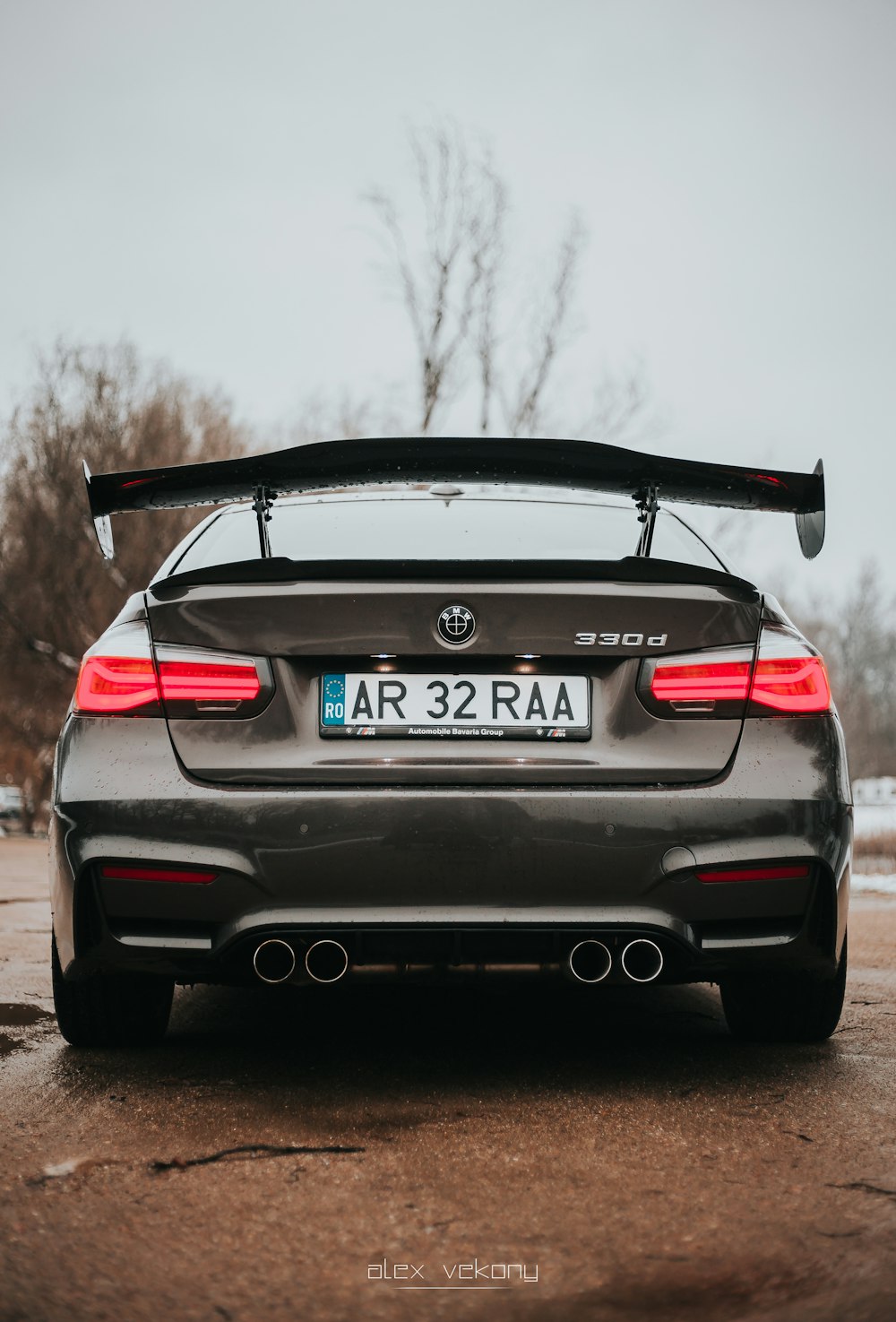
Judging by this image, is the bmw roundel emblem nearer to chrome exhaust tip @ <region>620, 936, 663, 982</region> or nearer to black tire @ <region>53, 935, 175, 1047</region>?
chrome exhaust tip @ <region>620, 936, 663, 982</region>

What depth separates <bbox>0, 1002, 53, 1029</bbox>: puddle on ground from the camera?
4078 millimetres

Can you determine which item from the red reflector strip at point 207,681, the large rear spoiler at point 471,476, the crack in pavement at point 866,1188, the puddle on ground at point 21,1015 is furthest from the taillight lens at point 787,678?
the puddle on ground at point 21,1015

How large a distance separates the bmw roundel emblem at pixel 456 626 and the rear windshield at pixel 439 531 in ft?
0.91

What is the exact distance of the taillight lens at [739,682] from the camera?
3.00 meters

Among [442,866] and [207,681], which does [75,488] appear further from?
[442,866]

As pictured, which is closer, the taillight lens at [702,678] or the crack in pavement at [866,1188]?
the crack in pavement at [866,1188]

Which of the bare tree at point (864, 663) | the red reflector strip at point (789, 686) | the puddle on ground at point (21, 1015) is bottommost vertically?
the bare tree at point (864, 663)

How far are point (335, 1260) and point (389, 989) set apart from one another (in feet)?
9.13

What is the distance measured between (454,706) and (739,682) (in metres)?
0.65

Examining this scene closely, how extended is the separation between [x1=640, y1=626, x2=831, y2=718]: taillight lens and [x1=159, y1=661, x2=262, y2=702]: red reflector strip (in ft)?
2.87

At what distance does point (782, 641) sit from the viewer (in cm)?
312

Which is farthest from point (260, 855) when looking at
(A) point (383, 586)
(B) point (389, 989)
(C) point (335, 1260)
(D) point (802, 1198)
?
(B) point (389, 989)

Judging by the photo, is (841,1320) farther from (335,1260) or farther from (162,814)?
(162,814)

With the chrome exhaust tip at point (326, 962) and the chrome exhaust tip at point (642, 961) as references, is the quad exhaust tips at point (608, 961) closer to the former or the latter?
the chrome exhaust tip at point (642, 961)
